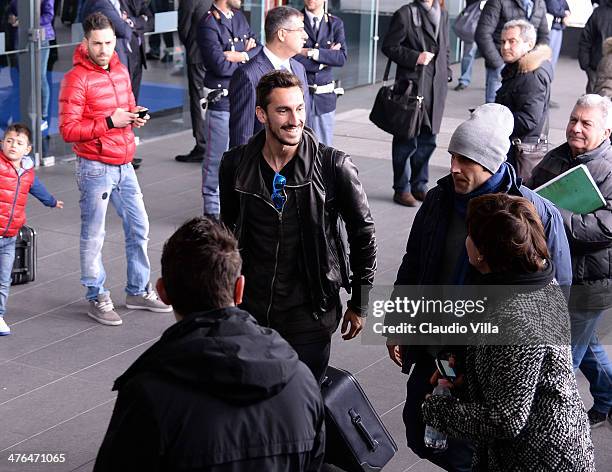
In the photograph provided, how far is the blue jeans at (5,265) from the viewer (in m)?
7.07

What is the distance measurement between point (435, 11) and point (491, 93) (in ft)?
16.2

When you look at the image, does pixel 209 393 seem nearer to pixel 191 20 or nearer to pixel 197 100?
pixel 191 20

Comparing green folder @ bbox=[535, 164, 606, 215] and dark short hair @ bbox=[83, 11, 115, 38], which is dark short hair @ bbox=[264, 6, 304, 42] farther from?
green folder @ bbox=[535, 164, 606, 215]

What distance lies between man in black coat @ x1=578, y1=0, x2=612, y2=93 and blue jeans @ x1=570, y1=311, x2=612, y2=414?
6.34m

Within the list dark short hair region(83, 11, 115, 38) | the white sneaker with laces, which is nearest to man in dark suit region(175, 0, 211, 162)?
the white sneaker with laces

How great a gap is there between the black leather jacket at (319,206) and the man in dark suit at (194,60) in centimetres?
709

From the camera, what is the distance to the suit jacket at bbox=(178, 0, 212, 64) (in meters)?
11.8

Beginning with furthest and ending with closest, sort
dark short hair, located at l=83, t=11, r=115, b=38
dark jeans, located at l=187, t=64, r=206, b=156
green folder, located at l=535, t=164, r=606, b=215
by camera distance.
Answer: dark jeans, located at l=187, t=64, r=206, b=156 < dark short hair, located at l=83, t=11, r=115, b=38 < green folder, located at l=535, t=164, r=606, b=215

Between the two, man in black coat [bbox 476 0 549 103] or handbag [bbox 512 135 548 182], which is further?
man in black coat [bbox 476 0 549 103]

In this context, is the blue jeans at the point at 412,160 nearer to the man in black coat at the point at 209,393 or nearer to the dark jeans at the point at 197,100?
the dark jeans at the point at 197,100

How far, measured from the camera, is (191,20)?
38.9 ft

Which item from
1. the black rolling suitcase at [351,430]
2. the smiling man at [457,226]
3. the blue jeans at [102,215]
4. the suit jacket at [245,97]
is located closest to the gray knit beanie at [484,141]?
the smiling man at [457,226]

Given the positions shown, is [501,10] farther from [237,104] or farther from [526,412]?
[526,412]

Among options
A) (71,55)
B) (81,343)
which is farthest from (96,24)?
(71,55)
